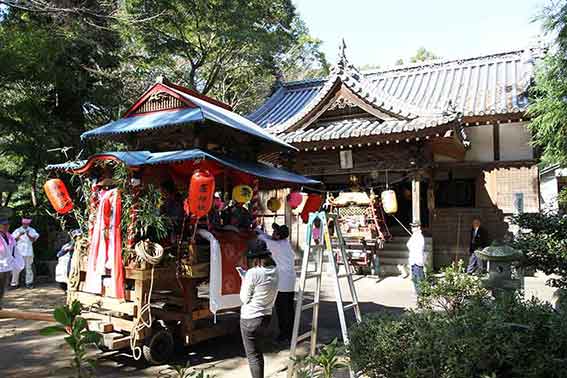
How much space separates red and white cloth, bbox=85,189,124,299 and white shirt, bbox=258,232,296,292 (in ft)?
7.17

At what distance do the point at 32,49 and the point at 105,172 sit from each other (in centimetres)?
868

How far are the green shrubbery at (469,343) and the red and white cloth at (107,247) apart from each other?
3084 millimetres

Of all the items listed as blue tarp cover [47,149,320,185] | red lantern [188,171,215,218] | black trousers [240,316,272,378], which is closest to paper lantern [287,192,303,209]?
blue tarp cover [47,149,320,185]

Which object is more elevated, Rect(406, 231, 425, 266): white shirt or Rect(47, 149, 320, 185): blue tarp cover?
Rect(47, 149, 320, 185): blue tarp cover

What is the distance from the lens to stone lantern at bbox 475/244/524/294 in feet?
17.0

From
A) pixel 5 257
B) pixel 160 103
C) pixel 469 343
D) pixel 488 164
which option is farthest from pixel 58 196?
pixel 488 164

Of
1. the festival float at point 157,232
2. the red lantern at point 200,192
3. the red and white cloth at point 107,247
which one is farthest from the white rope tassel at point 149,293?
the red lantern at point 200,192

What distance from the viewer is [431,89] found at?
17016 millimetres

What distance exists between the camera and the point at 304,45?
879 inches

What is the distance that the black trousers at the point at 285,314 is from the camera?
673cm

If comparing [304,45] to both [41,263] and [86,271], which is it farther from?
[86,271]

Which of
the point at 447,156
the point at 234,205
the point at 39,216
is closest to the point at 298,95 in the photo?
the point at 447,156

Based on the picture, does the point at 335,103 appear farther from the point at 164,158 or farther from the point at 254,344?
the point at 254,344

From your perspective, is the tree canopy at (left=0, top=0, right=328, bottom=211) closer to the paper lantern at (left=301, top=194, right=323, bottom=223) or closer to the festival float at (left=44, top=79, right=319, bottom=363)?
the festival float at (left=44, top=79, right=319, bottom=363)
